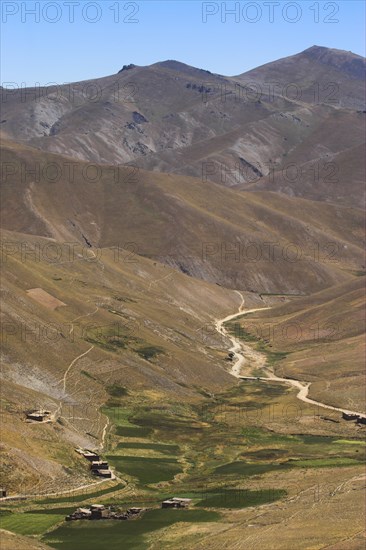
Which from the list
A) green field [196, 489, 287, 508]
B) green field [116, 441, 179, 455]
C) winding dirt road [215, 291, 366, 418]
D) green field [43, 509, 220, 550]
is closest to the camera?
green field [43, 509, 220, 550]

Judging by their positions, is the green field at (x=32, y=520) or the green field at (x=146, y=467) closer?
the green field at (x=32, y=520)

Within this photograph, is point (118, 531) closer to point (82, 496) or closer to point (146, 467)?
point (82, 496)

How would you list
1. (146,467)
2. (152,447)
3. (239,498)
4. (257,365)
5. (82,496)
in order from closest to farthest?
(239,498), (82,496), (146,467), (152,447), (257,365)

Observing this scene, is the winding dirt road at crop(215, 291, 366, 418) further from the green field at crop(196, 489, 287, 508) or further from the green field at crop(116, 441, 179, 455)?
the green field at crop(196, 489, 287, 508)

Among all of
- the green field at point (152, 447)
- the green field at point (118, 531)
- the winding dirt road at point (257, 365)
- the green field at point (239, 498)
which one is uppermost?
the green field at point (118, 531)

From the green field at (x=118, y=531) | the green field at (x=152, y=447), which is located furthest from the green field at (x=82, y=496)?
the green field at (x=152, y=447)

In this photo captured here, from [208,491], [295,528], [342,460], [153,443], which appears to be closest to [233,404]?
[153,443]

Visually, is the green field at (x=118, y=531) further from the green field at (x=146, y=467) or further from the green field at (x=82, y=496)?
the green field at (x=146, y=467)

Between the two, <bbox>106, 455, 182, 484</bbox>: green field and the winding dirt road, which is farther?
the winding dirt road

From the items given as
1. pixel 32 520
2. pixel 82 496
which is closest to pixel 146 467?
pixel 82 496

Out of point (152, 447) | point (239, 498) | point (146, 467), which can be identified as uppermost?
point (239, 498)

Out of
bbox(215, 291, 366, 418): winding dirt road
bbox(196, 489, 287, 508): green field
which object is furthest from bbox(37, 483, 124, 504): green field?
bbox(215, 291, 366, 418): winding dirt road
